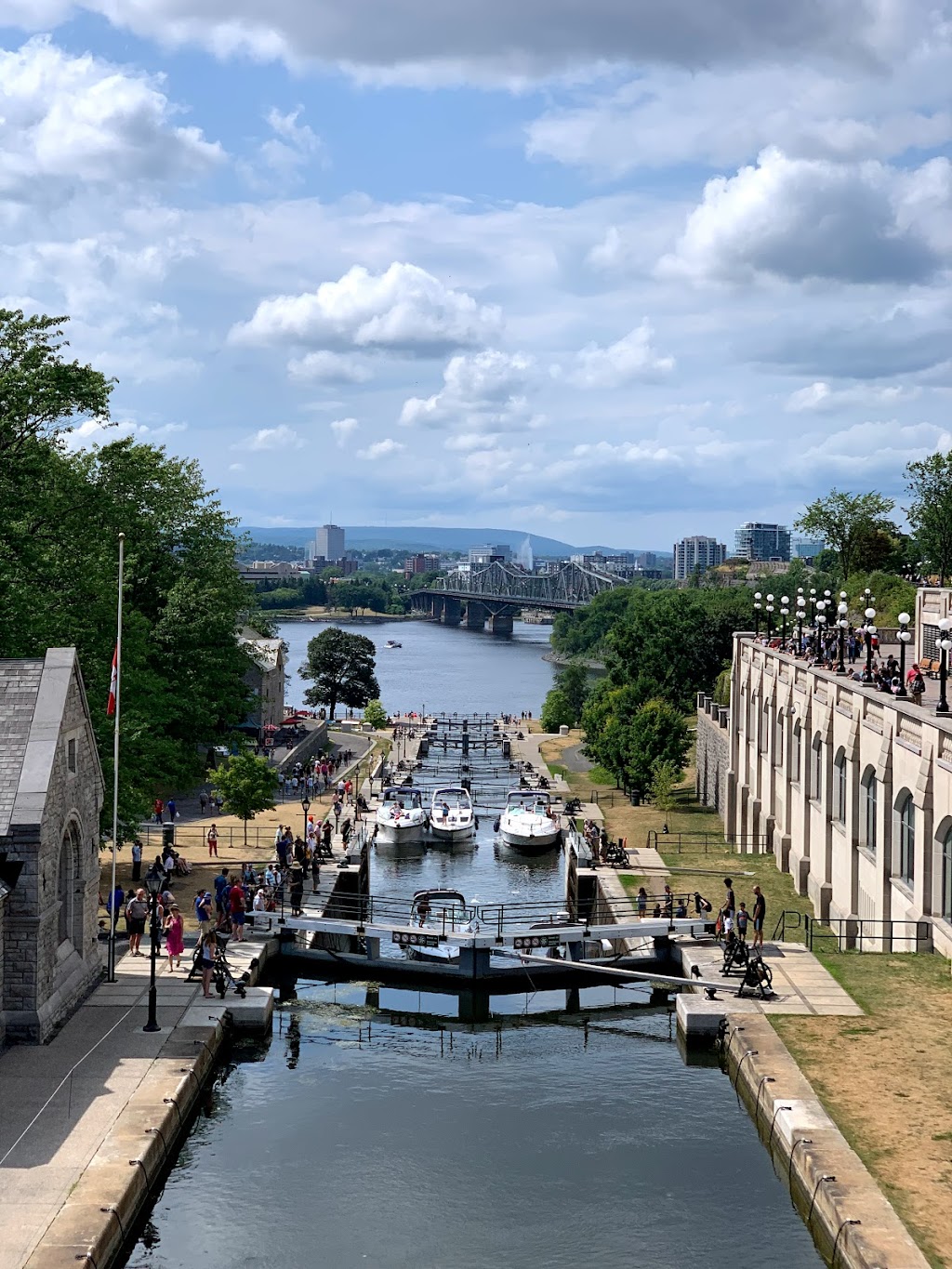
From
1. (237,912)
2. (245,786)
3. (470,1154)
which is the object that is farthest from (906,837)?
(245,786)

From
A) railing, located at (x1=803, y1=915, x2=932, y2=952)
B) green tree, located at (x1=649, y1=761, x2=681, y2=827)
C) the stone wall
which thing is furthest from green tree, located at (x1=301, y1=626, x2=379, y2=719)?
railing, located at (x1=803, y1=915, x2=932, y2=952)

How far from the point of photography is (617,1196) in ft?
78.6

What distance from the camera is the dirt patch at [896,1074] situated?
71.8 feet

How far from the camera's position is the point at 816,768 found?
47.3 metres

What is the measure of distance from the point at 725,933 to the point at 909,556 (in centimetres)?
9977

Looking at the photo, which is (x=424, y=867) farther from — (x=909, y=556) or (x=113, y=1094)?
(x=909, y=556)

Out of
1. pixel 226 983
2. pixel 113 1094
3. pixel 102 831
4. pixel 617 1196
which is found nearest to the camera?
pixel 617 1196

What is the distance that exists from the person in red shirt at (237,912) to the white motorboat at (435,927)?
15.5ft

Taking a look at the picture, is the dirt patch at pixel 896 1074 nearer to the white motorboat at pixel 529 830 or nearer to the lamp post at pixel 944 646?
the lamp post at pixel 944 646

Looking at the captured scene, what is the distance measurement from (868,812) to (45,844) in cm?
2338

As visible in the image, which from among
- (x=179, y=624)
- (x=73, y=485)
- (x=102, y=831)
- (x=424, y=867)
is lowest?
(x=424, y=867)

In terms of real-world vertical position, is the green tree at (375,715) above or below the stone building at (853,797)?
below

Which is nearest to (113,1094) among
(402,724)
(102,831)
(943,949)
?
(102,831)

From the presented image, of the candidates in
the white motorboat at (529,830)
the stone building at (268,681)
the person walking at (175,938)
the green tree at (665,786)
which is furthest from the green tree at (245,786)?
the stone building at (268,681)
